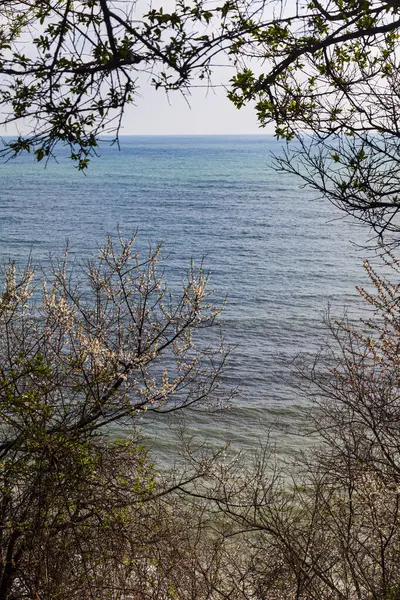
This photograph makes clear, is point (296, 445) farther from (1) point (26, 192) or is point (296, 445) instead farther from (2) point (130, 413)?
(1) point (26, 192)

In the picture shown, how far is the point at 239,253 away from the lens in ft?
137

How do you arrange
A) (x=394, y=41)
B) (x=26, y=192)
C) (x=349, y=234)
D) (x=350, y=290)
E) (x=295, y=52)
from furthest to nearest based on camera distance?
(x=26, y=192) → (x=349, y=234) → (x=350, y=290) → (x=394, y=41) → (x=295, y=52)

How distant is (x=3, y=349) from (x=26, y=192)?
202 feet

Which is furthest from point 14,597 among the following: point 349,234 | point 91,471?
point 349,234

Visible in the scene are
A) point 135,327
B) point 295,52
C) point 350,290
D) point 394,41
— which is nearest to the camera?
point 295,52

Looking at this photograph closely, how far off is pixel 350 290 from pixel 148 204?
35472 mm

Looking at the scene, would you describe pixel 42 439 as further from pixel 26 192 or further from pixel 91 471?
pixel 26 192

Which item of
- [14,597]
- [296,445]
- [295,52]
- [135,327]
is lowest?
[296,445]

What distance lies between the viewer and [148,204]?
65312 mm

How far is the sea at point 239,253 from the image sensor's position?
18.8 metres

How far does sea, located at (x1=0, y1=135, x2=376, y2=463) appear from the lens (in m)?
18.8

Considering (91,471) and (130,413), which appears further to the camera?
(130,413)

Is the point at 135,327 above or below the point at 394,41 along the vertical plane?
below

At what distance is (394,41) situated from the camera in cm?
665
